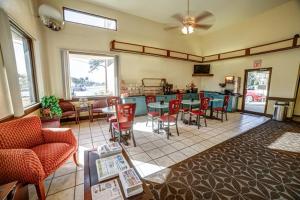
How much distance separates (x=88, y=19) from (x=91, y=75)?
1907 millimetres

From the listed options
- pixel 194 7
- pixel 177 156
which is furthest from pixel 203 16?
pixel 177 156

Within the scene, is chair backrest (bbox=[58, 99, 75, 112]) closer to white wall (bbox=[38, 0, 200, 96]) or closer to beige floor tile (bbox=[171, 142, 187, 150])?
→ white wall (bbox=[38, 0, 200, 96])

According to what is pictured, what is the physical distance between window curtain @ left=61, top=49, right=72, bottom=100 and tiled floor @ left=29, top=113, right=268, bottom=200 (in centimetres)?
101

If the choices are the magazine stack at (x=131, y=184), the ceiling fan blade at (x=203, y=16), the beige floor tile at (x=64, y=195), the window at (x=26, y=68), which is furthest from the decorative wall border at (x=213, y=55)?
the magazine stack at (x=131, y=184)

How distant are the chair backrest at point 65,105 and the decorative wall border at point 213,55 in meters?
2.42

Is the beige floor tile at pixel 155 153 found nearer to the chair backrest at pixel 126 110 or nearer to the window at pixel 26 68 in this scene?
the chair backrest at pixel 126 110

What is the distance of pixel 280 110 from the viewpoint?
4691 mm

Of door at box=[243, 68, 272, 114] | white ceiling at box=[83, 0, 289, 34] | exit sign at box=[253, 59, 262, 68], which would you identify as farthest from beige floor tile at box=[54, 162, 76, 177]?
exit sign at box=[253, 59, 262, 68]

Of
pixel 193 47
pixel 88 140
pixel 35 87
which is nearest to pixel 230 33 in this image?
pixel 193 47

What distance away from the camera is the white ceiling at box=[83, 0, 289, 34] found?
4.34 metres

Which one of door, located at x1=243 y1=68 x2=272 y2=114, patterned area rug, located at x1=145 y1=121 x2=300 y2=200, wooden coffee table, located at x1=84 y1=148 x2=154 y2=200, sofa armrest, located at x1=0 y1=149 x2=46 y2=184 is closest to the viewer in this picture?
wooden coffee table, located at x1=84 y1=148 x2=154 y2=200

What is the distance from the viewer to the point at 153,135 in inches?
134

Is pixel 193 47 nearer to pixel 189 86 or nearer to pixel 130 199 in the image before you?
pixel 189 86

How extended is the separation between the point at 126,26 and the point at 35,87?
12.3ft
